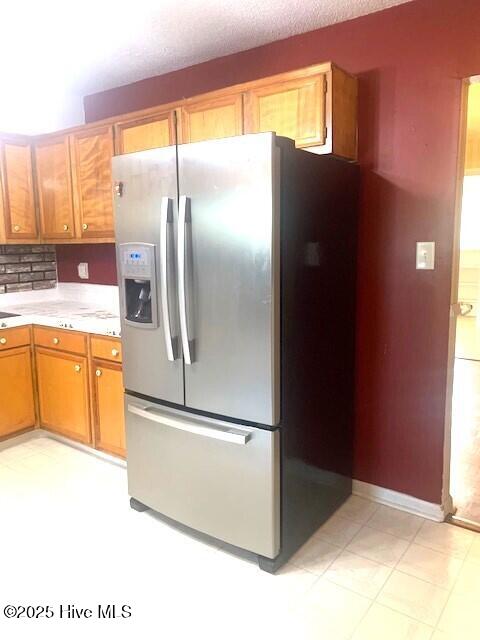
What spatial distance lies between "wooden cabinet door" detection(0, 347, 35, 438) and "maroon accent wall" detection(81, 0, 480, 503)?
2130 mm

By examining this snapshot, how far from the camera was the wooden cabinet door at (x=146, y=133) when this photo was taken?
271cm

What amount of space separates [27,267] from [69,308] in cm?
55

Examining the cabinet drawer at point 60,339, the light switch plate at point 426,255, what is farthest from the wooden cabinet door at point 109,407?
the light switch plate at point 426,255

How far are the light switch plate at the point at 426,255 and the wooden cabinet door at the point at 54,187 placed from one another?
87.5 inches

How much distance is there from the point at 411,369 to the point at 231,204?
1209 millimetres

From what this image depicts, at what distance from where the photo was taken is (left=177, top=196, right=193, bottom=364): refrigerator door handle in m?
1.96

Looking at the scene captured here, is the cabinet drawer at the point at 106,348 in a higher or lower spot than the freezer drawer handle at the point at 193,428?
higher

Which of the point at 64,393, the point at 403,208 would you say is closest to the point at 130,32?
the point at 403,208

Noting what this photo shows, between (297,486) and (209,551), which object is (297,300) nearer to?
(297,486)

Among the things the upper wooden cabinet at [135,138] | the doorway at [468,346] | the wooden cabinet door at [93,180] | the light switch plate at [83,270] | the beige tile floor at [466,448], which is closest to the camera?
the upper wooden cabinet at [135,138]

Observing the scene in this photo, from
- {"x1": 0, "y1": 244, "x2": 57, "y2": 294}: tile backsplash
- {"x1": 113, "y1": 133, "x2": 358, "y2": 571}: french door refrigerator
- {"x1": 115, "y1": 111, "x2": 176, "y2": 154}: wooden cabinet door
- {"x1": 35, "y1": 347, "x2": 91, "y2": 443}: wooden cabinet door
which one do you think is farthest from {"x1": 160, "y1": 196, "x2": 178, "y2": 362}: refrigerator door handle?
{"x1": 0, "y1": 244, "x2": 57, "y2": 294}: tile backsplash

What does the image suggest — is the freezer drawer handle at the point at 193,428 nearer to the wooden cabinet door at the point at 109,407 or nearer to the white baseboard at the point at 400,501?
the wooden cabinet door at the point at 109,407

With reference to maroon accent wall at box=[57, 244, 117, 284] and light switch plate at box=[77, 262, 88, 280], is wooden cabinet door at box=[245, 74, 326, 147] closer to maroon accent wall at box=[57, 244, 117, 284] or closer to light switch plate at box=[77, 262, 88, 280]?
maroon accent wall at box=[57, 244, 117, 284]

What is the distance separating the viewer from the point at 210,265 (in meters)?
1.96
